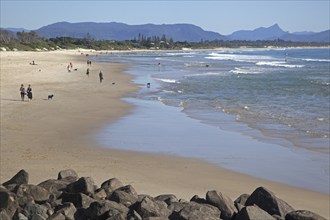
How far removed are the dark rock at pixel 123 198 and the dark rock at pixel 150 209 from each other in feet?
1.55

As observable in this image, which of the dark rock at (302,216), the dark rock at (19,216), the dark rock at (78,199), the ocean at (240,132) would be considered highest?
the dark rock at (19,216)

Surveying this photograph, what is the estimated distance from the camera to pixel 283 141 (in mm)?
16109

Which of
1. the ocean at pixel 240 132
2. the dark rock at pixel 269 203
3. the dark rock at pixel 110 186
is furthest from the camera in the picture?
the ocean at pixel 240 132

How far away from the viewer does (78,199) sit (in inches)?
287

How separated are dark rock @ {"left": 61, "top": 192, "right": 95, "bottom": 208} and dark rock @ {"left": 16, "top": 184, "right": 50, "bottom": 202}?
30 cm

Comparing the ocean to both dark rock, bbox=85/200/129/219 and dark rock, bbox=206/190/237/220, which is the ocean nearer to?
dark rock, bbox=206/190/237/220

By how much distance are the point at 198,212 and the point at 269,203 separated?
1241 millimetres

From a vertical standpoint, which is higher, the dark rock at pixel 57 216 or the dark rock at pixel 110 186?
the dark rock at pixel 57 216

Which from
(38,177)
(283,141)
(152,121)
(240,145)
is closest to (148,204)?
(38,177)

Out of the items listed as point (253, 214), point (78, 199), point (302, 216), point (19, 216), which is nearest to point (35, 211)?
point (19, 216)

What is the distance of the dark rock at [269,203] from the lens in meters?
7.11

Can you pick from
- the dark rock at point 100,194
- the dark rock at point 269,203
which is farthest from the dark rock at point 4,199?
the dark rock at point 269,203

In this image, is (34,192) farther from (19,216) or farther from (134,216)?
(134,216)

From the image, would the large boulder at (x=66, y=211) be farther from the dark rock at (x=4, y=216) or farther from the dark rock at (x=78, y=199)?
the dark rock at (x=4, y=216)
